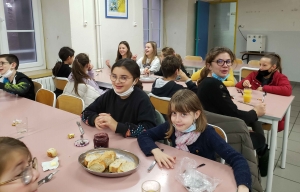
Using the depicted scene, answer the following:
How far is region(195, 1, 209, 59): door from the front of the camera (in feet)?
23.7

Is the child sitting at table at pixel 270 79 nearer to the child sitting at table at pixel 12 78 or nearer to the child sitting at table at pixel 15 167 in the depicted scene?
the child sitting at table at pixel 12 78

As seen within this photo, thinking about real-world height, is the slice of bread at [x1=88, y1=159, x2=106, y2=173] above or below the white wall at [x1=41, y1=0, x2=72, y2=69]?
below

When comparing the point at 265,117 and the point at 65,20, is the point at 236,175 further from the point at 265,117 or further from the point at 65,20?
the point at 65,20

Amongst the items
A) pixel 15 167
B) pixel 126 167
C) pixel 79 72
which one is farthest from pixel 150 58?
pixel 15 167

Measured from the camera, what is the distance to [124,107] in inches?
74.7

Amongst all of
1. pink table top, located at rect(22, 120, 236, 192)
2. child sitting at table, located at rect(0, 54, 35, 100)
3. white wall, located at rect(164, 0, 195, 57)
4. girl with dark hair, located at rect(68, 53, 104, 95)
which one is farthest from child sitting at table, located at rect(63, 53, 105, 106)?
white wall, located at rect(164, 0, 195, 57)

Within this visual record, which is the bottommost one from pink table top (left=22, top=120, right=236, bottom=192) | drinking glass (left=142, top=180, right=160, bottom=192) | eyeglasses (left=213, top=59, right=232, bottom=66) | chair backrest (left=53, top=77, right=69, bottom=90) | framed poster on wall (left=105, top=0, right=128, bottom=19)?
pink table top (left=22, top=120, right=236, bottom=192)

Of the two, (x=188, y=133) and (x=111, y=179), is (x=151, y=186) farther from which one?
(x=188, y=133)

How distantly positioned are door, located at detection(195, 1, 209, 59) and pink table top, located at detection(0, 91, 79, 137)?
5.70 metres

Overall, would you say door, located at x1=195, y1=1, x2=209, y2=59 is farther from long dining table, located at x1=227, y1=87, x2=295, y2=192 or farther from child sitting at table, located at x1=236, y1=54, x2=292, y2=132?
long dining table, located at x1=227, y1=87, x2=295, y2=192

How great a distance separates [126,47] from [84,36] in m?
0.73

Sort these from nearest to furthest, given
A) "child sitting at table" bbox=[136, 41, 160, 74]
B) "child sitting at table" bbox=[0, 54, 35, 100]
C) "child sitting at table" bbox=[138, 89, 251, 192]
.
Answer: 1. "child sitting at table" bbox=[138, 89, 251, 192]
2. "child sitting at table" bbox=[0, 54, 35, 100]
3. "child sitting at table" bbox=[136, 41, 160, 74]

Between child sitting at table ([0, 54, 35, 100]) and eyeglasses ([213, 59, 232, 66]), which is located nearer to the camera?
eyeglasses ([213, 59, 232, 66])

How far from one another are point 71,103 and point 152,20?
16.2ft
